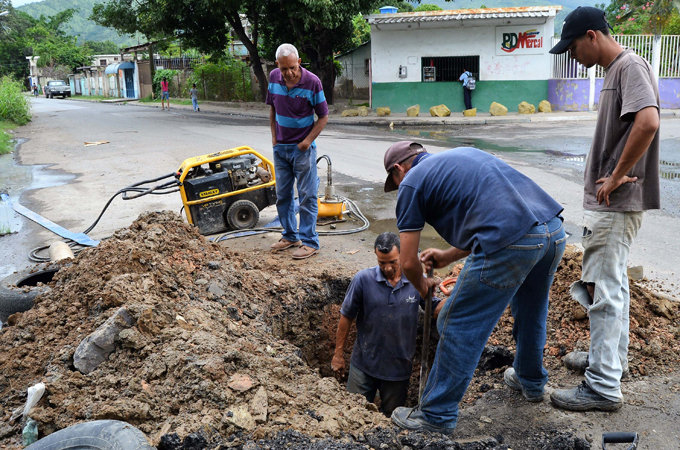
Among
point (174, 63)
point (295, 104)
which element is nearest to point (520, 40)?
point (295, 104)

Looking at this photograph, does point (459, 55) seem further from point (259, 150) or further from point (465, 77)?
point (259, 150)

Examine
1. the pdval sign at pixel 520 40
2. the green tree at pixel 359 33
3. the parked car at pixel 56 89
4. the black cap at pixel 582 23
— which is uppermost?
the green tree at pixel 359 33

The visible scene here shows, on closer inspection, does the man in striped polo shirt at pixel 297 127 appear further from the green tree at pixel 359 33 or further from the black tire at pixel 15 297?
the green tree at pixel 359 33

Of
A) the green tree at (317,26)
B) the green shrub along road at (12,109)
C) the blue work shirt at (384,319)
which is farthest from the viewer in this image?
the green shrub along road at (12,109)

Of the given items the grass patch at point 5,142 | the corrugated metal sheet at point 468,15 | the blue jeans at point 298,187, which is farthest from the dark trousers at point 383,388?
the corrugated metal sheet at point 468,15

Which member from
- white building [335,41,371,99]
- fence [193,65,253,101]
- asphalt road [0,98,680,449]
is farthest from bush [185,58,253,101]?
asphalt road [0,98,680,449]

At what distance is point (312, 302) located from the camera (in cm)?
503

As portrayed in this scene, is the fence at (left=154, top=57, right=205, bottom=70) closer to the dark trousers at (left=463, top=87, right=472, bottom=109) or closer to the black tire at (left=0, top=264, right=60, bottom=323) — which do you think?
the dark trousers at (left=463, top=87, right=472, bottom=109)

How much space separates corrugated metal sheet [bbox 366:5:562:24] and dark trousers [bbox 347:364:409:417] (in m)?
19.9

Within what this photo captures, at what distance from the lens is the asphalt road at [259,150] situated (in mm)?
7188

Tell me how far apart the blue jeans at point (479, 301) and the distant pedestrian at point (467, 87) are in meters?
20.7

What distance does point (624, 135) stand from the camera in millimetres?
3023

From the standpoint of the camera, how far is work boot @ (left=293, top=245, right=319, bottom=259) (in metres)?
6.07

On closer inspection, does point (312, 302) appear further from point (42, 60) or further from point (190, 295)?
point (42, 60)
